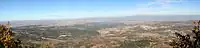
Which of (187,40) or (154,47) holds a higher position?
(187,40)

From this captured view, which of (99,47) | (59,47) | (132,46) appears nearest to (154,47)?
(132,46)

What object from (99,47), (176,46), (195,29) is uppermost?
(195,29)

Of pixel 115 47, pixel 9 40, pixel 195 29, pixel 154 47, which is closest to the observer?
pixel 195 29

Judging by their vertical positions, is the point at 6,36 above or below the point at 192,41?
above

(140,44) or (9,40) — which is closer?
Result: (9,40)

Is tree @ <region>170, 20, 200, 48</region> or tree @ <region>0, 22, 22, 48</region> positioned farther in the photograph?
tree @ <region>0, 22, 22, 48</region>

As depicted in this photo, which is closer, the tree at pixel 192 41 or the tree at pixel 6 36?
the tree at pixel 192 41

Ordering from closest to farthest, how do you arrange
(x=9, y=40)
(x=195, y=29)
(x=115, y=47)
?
(x=195, y=29)
(x=9, y=40)
(x=115, y=47)

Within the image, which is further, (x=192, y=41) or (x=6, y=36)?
(x=6, y=36)

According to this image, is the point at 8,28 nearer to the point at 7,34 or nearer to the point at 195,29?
the point at 7,34

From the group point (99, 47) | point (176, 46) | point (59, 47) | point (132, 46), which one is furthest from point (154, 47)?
point (176, 46)

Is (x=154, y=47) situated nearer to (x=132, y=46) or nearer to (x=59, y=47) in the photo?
(x=132, y=46)
